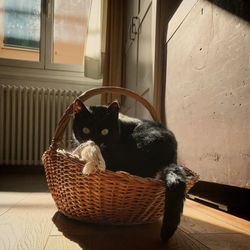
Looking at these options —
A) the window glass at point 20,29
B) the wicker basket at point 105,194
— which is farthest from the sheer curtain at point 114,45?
the wicker basket at point 105,194

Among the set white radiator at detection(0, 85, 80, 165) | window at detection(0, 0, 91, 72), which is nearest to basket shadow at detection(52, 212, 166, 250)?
white radiator at detection(0, 85, 80, 165)

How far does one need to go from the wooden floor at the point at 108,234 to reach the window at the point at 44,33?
212 centimetres

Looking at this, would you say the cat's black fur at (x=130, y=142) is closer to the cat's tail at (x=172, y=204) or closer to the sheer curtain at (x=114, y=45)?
the cat's tail at (x=172, y=204)

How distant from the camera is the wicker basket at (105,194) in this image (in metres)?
0.73

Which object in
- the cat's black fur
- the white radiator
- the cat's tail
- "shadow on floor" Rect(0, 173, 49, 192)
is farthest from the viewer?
the white radiator

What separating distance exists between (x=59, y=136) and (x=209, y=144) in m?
0.55

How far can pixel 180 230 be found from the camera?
0.84 m

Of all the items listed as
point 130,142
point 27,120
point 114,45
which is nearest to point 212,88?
point 130,142

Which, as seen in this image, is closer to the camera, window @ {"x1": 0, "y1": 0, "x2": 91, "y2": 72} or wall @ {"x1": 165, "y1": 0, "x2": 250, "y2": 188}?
wall @ {"x1": 165, "y1": 0, "x2": 250, "y2": 188}

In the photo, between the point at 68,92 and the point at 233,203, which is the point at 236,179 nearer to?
the point at 233,203

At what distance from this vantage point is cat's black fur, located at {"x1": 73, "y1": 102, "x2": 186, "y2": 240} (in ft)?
2.90

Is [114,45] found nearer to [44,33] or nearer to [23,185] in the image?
[44,33]

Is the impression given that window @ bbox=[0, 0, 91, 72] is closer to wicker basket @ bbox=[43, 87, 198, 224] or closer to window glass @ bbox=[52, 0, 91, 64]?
window glass @ bbox=[52, 0, 91, 64]

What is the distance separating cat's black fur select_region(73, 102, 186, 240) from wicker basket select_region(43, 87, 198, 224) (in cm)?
7
